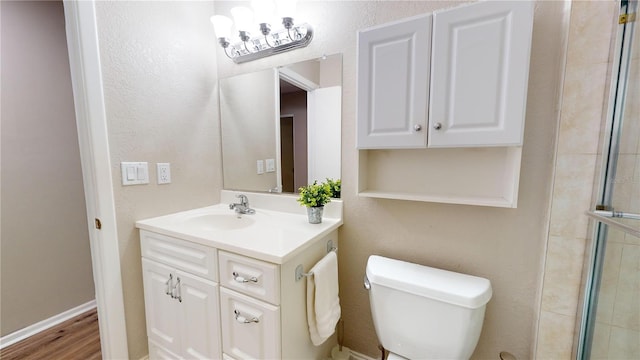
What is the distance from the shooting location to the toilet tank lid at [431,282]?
0.96 m

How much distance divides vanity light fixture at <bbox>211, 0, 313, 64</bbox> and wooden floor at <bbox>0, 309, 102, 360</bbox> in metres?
2.04

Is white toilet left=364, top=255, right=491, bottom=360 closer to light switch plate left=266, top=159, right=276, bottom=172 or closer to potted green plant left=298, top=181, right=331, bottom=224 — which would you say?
potted green plant left=298, top=181, right=331, bottom=224

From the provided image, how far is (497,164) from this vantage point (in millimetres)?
1066

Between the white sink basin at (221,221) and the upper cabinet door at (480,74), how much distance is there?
114 cm

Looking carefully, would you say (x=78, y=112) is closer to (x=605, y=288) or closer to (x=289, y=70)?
(x=289, y=70)

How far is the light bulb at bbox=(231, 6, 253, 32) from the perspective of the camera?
4.63 feet

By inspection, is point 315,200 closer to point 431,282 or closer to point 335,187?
point 335,187

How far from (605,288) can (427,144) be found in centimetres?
79

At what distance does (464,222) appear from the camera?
3.79ft

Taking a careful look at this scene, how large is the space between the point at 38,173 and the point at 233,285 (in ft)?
5.51

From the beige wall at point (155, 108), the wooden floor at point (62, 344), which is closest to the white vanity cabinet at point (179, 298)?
the beige wall at point (155, 108)

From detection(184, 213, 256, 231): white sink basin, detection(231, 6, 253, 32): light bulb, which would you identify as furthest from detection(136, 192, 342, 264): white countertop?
detection(231, 6, 253, 32): light bulb

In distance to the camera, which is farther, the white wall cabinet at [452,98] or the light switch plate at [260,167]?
the light switch plate at [260,167]

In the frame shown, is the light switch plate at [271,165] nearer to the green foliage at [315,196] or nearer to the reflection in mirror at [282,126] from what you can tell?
the reflection in mirror at [282,126]
